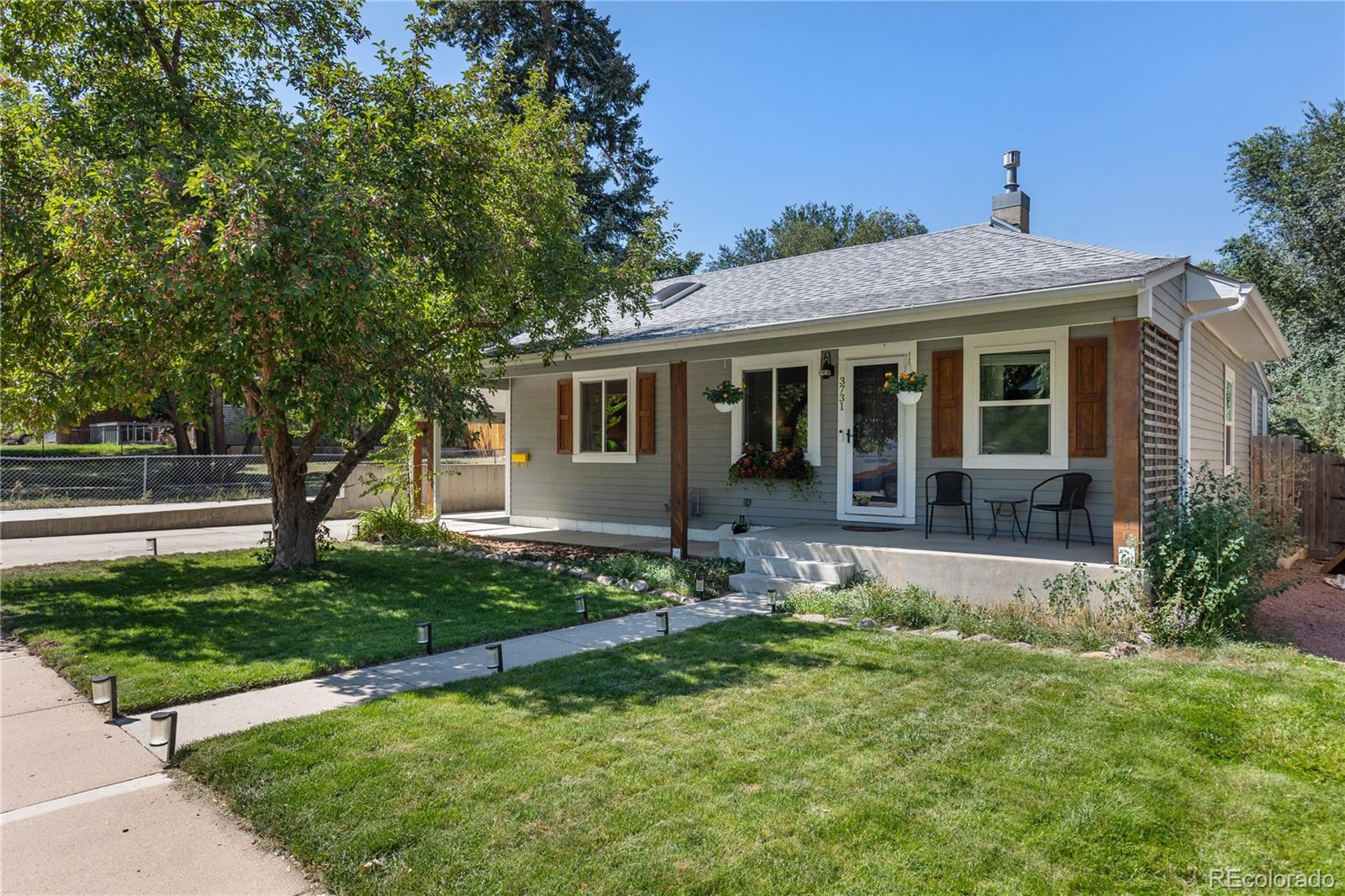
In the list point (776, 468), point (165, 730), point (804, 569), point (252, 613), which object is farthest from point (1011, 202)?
point (165, 730)

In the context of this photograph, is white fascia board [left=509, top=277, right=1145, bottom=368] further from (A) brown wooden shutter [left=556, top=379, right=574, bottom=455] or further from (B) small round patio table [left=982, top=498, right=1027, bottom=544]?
(A) brown wooden shutter [left=556, top=379, right=574, bottom=455]

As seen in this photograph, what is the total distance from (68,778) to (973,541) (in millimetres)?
7053

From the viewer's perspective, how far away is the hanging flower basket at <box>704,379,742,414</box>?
929 cm

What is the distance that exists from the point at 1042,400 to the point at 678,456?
12.5 feet

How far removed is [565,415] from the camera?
464 inches

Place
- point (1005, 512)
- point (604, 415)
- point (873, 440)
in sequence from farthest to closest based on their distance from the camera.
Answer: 1. point (604, 415)
2. point (873, 440)
3. point (1005, 512)

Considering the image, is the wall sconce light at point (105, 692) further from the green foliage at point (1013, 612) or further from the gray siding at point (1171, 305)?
the gray siding at point (1171, 305)

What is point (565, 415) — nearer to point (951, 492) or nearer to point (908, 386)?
point (908, 386)

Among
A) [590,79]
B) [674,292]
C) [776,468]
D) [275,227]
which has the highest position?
[590,79]

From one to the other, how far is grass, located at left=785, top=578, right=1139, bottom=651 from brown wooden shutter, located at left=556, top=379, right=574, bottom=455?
231 inches

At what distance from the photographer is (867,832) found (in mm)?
2688

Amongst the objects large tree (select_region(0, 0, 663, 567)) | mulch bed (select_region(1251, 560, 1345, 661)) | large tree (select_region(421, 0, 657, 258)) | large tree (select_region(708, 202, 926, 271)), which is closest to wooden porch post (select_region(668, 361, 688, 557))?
large tree (select_region(0, 0, 663, 567))

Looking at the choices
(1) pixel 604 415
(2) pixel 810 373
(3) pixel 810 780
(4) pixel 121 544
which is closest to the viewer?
(3) pixel 810 780

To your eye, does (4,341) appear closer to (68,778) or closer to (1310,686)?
(68,778)
